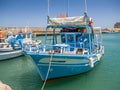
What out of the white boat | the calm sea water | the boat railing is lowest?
the calm sea water

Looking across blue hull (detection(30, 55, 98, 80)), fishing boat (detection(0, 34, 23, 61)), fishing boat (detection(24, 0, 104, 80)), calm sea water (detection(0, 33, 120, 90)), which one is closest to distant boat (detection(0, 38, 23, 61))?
fishing boat (detection(0, 34, 23, 61))

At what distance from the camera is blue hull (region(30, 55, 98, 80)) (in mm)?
13455

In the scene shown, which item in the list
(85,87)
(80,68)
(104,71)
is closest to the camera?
(85,87)

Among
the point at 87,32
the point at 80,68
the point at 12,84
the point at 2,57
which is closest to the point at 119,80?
the point at 80,68

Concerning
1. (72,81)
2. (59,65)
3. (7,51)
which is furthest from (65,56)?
(7,51)

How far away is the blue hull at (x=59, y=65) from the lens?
530 inches

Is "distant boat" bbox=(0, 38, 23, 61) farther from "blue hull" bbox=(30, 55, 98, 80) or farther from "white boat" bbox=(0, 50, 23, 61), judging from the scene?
"blue hull" bbox=(30, 55, 98, 80)

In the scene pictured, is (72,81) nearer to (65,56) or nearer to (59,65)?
(59,65)

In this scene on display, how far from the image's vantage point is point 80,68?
14.6m

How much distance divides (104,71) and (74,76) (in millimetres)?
4015

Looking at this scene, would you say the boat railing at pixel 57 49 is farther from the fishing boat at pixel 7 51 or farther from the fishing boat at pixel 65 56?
the fishing boat at pixel 7 51

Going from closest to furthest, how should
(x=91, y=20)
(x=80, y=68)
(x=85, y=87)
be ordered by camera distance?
(x=85, y=87), (x=80, y=68), (x=91, y=20)

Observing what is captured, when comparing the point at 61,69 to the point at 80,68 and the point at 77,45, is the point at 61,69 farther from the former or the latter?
the point at 77,45

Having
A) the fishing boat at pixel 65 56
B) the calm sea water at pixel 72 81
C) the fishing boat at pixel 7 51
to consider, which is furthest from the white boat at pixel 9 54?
the fishing boat at pixel 65 56
